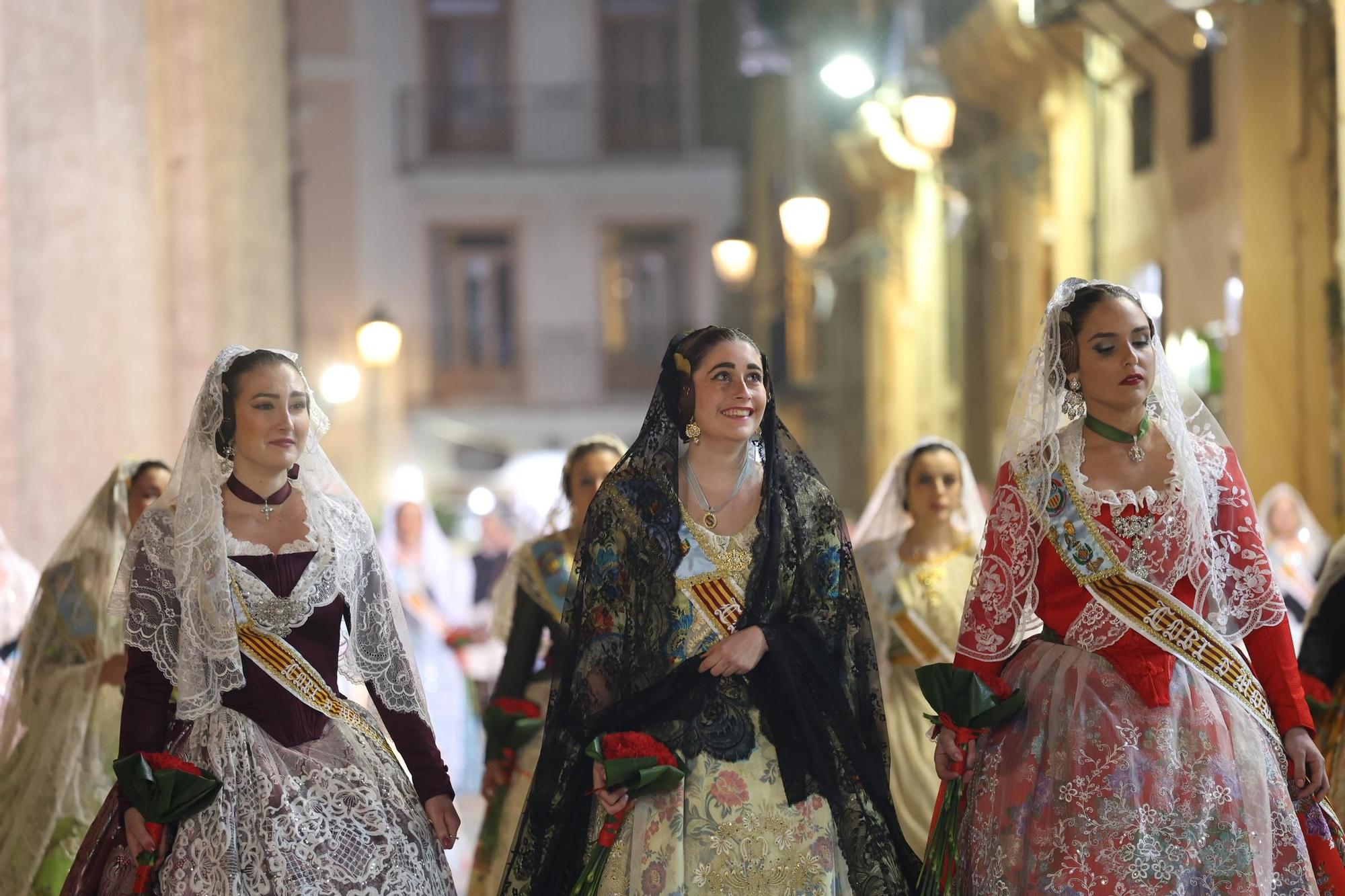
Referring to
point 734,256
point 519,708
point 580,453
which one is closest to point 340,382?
point 734,256

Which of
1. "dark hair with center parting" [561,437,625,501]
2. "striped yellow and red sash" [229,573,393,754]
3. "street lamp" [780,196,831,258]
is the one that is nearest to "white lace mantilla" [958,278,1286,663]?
"striped yellow and red sash" [229,573,393,754]

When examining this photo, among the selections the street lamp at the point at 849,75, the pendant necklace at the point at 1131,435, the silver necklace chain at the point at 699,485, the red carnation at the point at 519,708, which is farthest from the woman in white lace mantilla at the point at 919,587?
the street lamp at the point at 849,75

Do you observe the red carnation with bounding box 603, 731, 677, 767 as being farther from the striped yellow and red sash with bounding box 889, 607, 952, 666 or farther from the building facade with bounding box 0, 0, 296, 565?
the building facade with bounding box 0, 0, 296, 565

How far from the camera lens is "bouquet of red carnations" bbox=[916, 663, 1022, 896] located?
4.99 metres

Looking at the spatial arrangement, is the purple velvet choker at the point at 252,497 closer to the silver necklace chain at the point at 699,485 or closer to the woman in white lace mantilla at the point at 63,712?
the silver necklace chain at the point at 699,485

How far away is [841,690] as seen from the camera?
5199 mm

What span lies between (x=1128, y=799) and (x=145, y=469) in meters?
3.90

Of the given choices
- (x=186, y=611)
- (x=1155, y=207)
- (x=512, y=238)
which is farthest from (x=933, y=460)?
(x=512, y=238)

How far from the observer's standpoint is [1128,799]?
481 centimetres

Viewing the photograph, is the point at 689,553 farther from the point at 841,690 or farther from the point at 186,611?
the point at 186,611

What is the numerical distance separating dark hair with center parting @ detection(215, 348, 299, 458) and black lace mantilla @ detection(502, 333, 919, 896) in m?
0.90

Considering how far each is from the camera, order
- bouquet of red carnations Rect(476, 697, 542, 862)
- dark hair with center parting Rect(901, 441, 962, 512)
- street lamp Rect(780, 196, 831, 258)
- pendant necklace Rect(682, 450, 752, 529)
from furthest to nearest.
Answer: street lamp Rect(780, 196, 831, 258)
dark hair with center parting Rect(901, 441, 962, 512)
bouquet of red carnations Rect(476, 697, 542, 862)
pendant necklace Rect(682, 450, 752, 529)

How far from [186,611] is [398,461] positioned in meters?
27.9

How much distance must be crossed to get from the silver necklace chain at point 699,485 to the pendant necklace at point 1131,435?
2.86 feet
